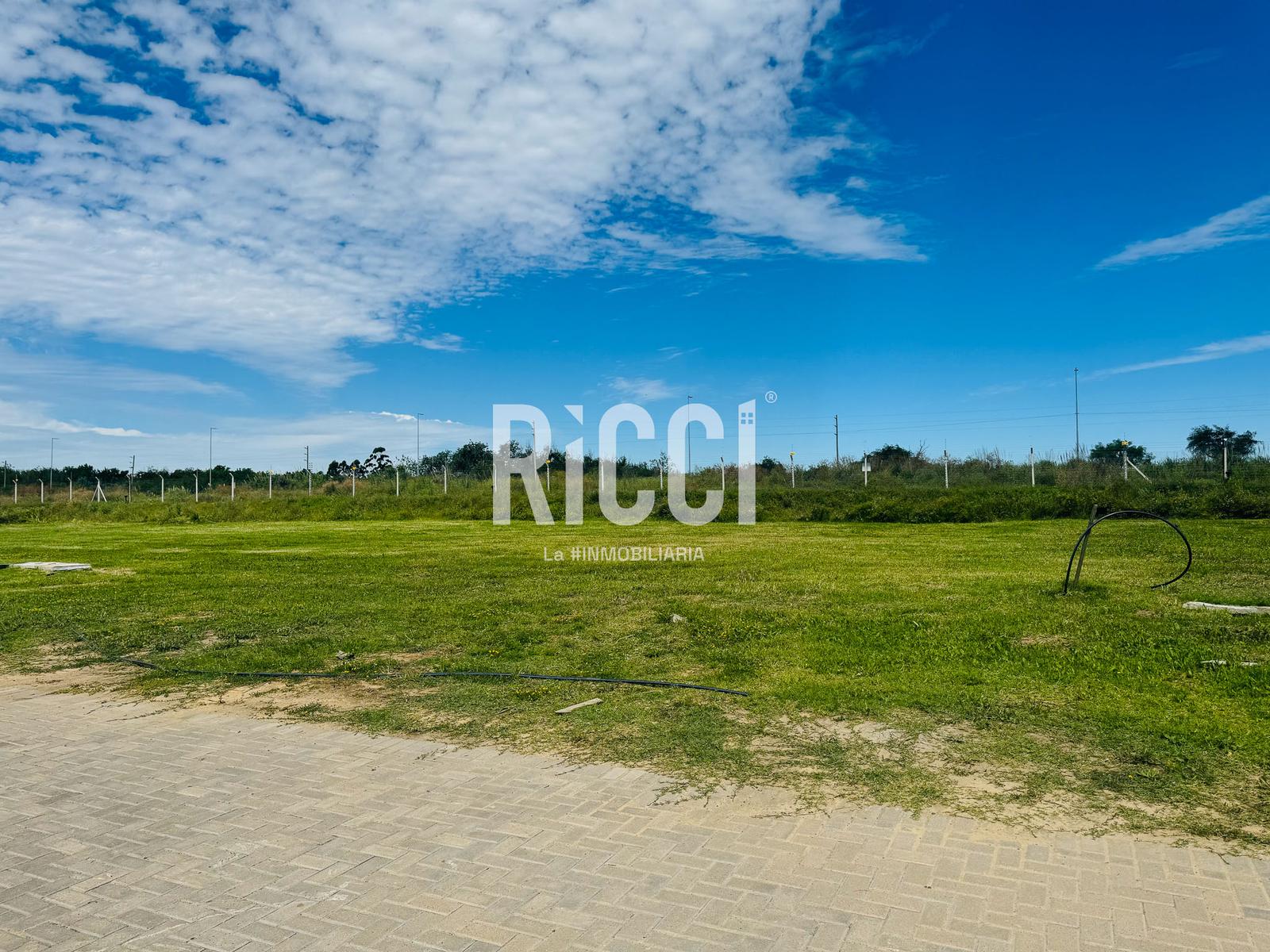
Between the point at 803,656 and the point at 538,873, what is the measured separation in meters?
4.35

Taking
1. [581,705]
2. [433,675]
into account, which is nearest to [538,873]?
[581,705]

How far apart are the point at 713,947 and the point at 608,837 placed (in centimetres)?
99

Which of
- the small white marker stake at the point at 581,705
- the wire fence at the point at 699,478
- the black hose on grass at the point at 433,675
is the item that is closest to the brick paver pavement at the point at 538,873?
the small white marker stake at the point at 581,705

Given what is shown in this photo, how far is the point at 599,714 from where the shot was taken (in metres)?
5.89

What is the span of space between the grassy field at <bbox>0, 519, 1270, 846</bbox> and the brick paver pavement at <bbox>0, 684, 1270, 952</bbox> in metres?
0.47

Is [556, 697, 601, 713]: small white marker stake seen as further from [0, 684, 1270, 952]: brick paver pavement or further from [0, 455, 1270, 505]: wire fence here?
[0, 455, 1270, 505]: wire fence

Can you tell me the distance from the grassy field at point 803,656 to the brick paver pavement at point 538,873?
1.55 feet

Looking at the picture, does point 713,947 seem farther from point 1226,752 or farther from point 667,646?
point 667,646

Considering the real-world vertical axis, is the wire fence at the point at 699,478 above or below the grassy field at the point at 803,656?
above

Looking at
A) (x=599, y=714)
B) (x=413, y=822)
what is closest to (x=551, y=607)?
(x=599, y=714)

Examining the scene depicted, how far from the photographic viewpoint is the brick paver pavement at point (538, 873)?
304 cm

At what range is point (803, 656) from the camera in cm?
746

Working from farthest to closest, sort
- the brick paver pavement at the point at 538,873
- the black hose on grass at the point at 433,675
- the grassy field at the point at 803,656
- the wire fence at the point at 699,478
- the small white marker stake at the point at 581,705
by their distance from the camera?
the wire fence at the point at 699,478
the black hose on grass at the point at 433,675
the small white marker stake at the point at 581,705
the grassy field at the point at 803,656
the brick paver pavement at the point at 538,873

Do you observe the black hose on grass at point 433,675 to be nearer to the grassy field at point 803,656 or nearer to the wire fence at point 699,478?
the grassy field at point 803,656
